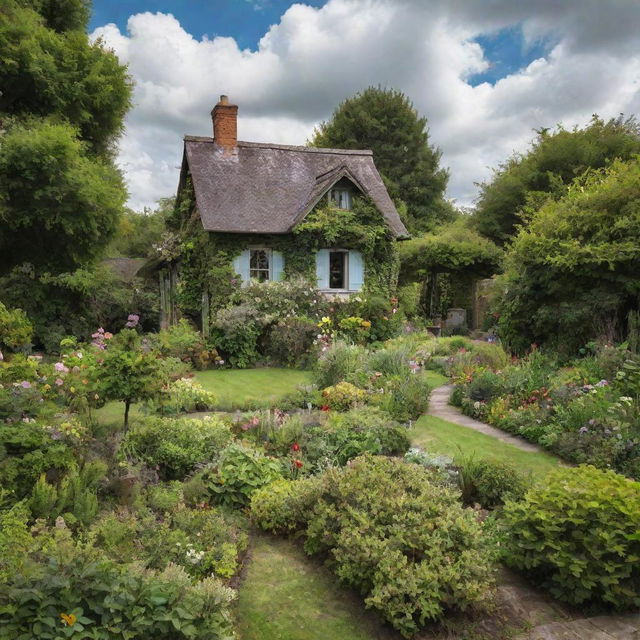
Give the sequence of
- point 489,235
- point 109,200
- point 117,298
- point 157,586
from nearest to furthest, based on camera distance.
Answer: point 157,586, point 109,200, point 117,298, point 489,235

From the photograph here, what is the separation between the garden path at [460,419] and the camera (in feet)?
23.8

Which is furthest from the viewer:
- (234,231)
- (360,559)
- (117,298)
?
(117,298)

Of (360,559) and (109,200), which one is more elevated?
(109,200)

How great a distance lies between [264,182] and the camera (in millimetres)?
17766

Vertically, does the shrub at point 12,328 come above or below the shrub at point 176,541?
above

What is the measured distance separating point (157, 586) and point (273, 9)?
28.6 ft

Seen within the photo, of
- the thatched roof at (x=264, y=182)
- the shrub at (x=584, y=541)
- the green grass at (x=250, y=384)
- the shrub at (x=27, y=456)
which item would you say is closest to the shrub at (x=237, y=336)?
the green grass at (x=250, y=384)

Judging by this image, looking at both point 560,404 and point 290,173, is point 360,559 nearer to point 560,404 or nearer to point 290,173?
point 560,404

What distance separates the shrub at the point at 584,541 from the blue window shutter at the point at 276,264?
13.3m

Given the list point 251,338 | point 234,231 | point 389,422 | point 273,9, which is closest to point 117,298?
point 234,231

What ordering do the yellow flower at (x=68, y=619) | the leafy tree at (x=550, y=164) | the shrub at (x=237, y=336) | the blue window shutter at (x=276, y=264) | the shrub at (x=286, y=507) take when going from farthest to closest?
the leafy tree at (x=550, y=164) → the blue window shutter at (x=276, y=264) → the shrub at (x=237, y=336) → the shrub at (x=286, y=507) → the yellow flower at (x=68, y=619)

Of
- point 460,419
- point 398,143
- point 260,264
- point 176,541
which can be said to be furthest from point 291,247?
point 398,143

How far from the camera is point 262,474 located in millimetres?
5324

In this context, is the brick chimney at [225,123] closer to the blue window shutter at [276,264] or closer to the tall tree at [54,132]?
the tall tree at [54,132]
